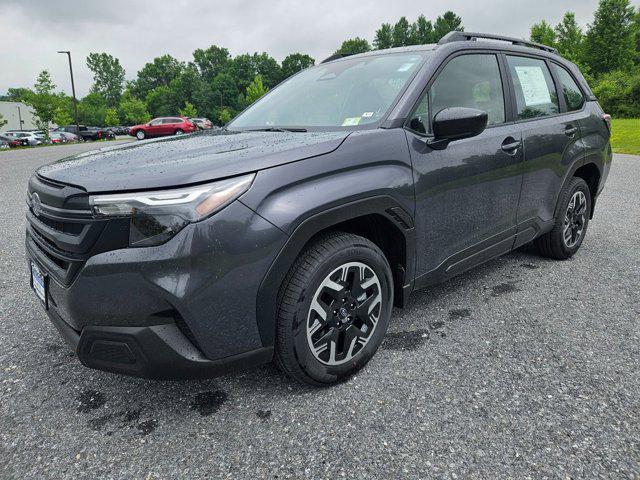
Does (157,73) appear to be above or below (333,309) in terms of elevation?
above

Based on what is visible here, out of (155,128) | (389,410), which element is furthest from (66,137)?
(389,410)

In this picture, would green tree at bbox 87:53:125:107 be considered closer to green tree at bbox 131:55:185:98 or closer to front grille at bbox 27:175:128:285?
green tree at bbox 131:55:185:98

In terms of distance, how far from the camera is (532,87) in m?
3.48

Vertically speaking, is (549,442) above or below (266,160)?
below

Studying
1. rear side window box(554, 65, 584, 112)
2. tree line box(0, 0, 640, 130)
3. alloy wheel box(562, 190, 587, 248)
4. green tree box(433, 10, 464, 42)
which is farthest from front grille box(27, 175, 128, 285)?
green tree box(433, 10, 464, 42)

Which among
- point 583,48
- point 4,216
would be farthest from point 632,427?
point 583,48

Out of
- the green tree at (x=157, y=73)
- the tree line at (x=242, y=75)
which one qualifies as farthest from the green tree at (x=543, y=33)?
the green tree at (x=157, y=73)

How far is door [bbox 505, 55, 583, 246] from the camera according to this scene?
10.8 ft

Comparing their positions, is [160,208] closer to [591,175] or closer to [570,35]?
[591,175]

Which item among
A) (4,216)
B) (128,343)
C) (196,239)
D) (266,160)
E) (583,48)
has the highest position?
(583,48)

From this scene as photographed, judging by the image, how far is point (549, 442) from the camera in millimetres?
1899

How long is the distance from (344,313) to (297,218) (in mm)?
588

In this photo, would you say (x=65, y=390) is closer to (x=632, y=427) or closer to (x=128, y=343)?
(x=128, y=343)

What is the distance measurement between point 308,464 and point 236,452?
308 millimetres
